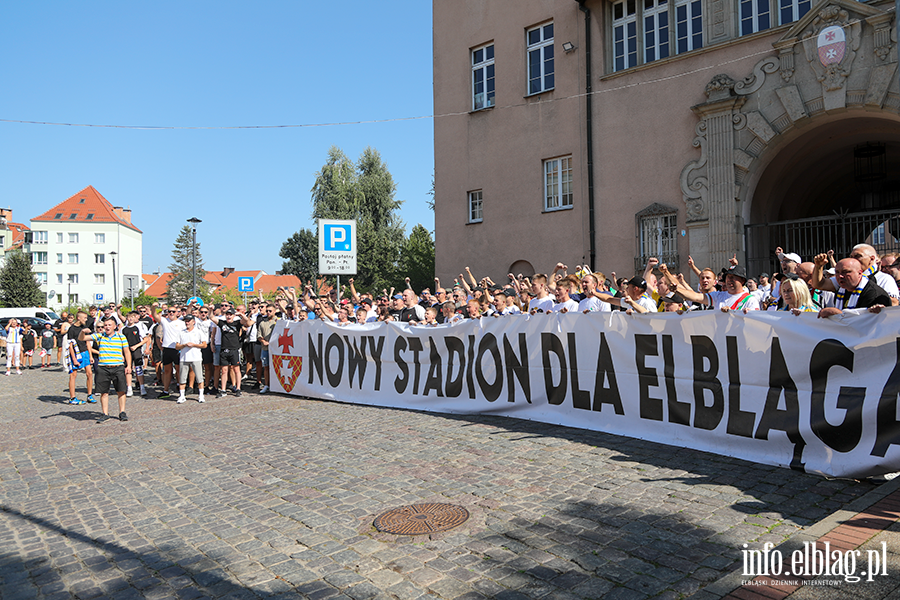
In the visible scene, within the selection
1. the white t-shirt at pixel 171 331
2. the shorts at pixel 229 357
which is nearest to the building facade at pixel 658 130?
the shorts at pixel 229 357

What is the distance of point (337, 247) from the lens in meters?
13.1

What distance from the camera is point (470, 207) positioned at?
21.3 meters

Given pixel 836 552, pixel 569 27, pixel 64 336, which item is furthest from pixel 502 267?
pixel 836 552

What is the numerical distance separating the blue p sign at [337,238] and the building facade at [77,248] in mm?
83455

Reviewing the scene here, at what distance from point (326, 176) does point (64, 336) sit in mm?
35412

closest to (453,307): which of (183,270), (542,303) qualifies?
(542,303)

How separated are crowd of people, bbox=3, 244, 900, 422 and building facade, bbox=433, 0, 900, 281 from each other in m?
2.13

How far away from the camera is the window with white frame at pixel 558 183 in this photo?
731 inches

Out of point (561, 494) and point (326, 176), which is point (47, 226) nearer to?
point (326, 176)

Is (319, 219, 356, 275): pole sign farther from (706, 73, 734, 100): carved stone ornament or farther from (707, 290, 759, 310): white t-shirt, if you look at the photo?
(706, 73, 734, 100): carved stone ornament

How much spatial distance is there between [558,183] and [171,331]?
1144 cm

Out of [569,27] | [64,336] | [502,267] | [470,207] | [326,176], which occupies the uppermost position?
[326,176]

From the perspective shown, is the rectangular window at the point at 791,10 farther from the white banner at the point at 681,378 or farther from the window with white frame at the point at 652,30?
the white banner at the point at 681,378

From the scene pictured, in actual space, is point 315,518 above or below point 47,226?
below
